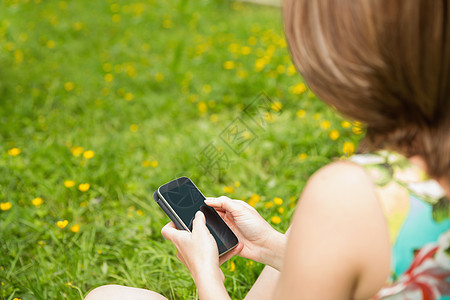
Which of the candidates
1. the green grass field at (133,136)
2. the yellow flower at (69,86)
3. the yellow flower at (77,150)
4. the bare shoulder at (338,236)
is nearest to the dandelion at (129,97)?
the green grass field at (133,136)

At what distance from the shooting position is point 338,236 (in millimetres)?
708

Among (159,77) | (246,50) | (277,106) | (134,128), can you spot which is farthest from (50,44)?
(277,106)

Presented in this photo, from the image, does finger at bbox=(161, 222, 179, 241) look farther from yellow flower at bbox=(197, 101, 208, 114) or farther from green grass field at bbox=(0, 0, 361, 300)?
yellow flower at bbox=(197, 101, 208, 114)

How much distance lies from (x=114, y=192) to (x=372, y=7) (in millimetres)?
1784

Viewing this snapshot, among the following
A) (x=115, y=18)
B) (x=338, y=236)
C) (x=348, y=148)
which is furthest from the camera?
(x=115, y=18)

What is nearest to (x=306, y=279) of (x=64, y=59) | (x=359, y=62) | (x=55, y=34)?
(x=359, y=62)

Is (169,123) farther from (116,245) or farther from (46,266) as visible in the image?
(46,266)

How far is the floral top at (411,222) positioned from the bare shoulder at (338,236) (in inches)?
0.7

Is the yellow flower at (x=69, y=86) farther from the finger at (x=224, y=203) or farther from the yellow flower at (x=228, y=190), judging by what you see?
the finger at (x=224, y=203)

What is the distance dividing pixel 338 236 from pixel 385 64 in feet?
0.93

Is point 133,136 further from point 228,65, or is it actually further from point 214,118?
point 228,65

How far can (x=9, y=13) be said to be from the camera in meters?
4.28

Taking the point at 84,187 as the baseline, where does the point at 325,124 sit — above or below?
above

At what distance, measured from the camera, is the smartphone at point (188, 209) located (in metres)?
1.29
